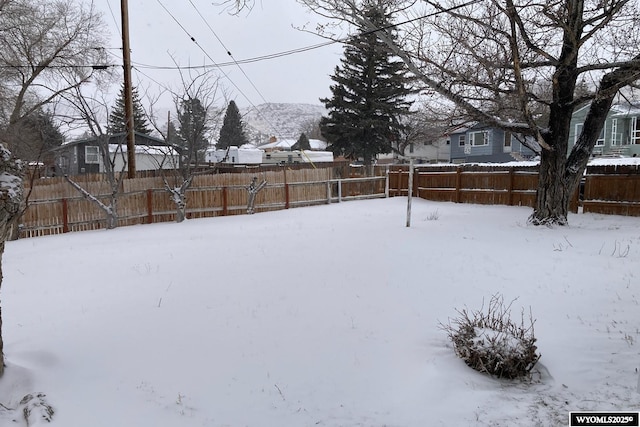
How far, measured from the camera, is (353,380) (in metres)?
3.48

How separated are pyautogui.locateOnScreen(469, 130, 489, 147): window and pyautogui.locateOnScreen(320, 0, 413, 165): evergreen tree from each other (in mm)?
13536

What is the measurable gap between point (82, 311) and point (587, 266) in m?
7.03

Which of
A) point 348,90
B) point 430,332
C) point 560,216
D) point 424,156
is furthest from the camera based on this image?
point 424,156

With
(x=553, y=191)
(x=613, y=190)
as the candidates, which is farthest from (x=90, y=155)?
(x=613, y=190)

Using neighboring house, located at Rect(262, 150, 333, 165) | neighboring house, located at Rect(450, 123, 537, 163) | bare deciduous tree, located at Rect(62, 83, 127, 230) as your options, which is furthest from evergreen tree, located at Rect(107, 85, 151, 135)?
neighboring house, located at Rect(450, 123, 537, 163)

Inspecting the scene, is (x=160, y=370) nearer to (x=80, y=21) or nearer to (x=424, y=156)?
(x=80, y=21)

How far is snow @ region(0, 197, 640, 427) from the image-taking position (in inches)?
122

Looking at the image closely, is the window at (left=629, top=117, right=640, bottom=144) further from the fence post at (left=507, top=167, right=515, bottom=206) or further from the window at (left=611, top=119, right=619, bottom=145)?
the fence post at (left=507, top=167, right=515, bottom=206)

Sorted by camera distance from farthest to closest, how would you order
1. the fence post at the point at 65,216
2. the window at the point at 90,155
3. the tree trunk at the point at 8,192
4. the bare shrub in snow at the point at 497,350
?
the window at the point at 90,155
the fence post at the point at 65,216
the bare shrub in snow at the point at 497,350
the tree trunk at the point at 8,192

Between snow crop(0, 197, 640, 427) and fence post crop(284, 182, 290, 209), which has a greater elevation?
fence post crop(284, 182, 290, 209)

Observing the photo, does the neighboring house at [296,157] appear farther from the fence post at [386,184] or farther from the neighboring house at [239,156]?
the fence post at [386,184]

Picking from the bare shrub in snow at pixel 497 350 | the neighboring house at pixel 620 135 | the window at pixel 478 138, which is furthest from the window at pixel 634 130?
the bare shrub in snow at pixel 497 350

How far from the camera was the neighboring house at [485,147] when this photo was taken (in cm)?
3834

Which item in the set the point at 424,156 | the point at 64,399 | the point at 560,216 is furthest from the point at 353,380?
the point at 424,156
